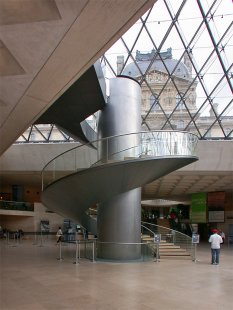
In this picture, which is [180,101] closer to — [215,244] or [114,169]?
[215,244]

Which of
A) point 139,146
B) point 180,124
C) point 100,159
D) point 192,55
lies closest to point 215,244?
point 139,146

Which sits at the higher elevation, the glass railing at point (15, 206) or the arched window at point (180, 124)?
the arched window at point (180, 124)

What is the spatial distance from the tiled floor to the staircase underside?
9.43 ft

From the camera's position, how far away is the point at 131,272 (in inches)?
567

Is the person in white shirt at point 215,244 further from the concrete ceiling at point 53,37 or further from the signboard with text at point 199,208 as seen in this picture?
the signboard with text at point 199,208

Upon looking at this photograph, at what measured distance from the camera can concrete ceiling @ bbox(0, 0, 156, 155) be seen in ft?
20.6

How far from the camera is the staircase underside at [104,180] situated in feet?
54.2

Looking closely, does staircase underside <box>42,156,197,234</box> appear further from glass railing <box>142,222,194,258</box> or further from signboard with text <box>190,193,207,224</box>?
signboard with text <box>190,193,207,224</box>

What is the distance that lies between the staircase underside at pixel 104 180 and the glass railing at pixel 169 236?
4836 mm

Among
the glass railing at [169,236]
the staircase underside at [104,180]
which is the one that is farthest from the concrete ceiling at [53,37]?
the glass railing at [169,236]

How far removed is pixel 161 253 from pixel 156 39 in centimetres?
1493

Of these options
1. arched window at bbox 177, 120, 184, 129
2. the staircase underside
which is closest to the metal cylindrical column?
the staircase underside

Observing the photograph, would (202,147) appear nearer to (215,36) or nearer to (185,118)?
(185,118)

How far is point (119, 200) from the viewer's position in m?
18.5
